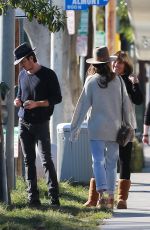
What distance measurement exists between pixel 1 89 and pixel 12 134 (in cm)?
168

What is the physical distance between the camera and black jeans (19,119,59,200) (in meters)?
12.6

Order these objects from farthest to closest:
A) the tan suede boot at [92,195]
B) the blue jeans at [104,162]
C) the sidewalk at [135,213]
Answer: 1. the tan suede boot at [92,195]
2. the blue jeans at [104,162]
3. the sidewalk at [135,213]

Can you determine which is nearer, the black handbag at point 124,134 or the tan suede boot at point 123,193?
the black handbag at point 124,134

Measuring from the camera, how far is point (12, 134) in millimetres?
14398

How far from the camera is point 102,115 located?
12609 mm

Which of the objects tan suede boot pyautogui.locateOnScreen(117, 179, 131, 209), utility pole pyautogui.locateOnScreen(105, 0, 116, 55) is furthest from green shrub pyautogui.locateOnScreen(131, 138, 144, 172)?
tan suede boot pyautogui.locateOnScreen(117, 179, 131, 209)

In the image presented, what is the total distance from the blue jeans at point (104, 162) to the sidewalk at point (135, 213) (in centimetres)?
36

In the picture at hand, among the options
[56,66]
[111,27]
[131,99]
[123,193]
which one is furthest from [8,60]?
[111,27]

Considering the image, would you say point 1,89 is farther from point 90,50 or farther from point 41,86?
point 90,50

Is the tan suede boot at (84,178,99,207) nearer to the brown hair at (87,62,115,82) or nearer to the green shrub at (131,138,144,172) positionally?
the brown hair at (87,62,115,82)

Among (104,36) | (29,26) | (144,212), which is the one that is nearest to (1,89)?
(144,212)

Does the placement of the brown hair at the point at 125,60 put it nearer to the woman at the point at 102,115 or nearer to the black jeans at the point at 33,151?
the woman at the point at 102,115

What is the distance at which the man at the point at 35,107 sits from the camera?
41.3 feet

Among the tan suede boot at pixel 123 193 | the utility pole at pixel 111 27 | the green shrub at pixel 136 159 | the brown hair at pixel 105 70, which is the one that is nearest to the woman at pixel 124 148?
the tan suede boot at pixel 123 193
